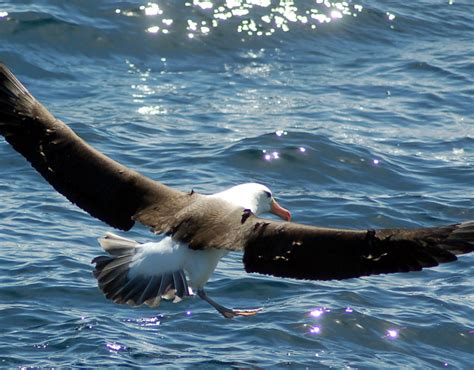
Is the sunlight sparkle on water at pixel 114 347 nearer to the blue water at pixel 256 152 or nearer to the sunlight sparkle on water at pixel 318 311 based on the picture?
the blue water at pixel 256 152

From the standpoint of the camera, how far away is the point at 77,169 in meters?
8.59

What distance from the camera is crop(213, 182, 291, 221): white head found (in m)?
8.56

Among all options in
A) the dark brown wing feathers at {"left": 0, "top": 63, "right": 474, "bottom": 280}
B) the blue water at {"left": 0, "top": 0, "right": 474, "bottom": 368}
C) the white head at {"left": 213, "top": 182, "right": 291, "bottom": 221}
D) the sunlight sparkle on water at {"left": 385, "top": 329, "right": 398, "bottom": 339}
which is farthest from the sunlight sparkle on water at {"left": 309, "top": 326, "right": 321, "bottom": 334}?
the dark brown wing feathers at {"left": 0, "top": 63, "right": 474, "bottom": 280}

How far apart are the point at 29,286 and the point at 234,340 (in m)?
1.59

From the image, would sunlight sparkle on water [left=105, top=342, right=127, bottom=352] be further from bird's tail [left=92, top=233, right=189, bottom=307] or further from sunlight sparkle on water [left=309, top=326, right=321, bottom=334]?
sunlight sparkle on water [left=309, top=326, right=321, bottom=334]

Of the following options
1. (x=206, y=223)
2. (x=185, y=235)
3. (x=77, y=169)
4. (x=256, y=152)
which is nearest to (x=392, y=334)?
(x=206, y=223)

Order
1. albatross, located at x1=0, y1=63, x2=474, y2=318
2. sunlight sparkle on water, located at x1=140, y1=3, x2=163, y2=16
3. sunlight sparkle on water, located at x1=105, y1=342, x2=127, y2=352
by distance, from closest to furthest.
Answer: albatross, located at x1=0, y1=63, x2=474, y2=318, sunlight sparkle on water, located at x1=105, y1=342, x2=127, y2=352, sunlight sparkle on water, located at x1=140, y1=3, x2=163, y2=16

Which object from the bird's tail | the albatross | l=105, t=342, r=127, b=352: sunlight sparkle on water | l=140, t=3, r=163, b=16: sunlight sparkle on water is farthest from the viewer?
l=140, t=3, r=163, b=16: sunlight sparkle on water

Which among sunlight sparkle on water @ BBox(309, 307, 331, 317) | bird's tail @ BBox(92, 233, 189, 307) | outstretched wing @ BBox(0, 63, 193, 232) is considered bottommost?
sunlight sparkle on water @ BBox(309, 307, 331, 317)

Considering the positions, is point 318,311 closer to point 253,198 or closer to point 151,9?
point 253,198

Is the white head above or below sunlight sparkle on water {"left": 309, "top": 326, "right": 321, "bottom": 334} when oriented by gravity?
above

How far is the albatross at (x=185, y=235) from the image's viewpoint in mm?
7379

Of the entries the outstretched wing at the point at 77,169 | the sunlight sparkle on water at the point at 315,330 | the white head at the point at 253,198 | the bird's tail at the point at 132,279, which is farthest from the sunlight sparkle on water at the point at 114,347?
the sunlight sparkle on water at the point at 315,330

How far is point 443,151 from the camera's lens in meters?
12.7
